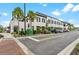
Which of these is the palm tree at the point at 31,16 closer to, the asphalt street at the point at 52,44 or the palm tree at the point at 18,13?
the palm tree at the point at 18,13

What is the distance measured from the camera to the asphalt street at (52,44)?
4.56 metres

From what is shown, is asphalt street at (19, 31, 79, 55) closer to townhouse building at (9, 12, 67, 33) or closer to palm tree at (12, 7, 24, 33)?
townhouse building at (9, 12, 67, 33)

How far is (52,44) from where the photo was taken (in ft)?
15.4

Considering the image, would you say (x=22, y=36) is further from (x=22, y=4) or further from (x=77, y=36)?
(x=77, y=36)

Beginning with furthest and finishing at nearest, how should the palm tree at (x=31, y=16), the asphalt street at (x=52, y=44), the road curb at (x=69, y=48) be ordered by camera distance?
the palm tree at (x=31, y=16), the asphalt street at (x=52, y=44), the road curb at (x=69, y=48)

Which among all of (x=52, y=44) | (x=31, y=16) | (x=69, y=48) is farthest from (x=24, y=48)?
(x=69, y=48)

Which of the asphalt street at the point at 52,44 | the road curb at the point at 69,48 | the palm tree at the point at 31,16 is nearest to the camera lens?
the road curb at the point at 69,48

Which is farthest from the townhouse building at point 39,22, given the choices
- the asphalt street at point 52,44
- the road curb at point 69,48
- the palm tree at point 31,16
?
the road curb at point 69,48

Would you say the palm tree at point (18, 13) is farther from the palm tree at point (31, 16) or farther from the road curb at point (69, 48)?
the road curb at point (69, 48)

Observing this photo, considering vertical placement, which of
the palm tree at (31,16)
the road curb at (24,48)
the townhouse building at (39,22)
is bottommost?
the road curb at (24,48)

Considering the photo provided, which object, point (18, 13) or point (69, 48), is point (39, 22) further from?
point (69, 48)

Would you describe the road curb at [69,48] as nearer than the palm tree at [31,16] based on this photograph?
Yes

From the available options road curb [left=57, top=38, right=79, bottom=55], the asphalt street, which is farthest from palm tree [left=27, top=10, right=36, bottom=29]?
road curb [left=57, top=38, right=79, bottom=55]

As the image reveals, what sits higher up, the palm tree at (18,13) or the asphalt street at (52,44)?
the palm tree at (18,13)
